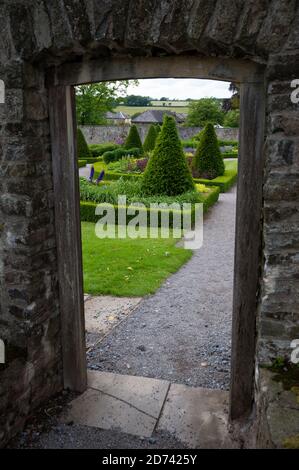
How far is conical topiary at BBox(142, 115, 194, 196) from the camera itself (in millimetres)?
11766

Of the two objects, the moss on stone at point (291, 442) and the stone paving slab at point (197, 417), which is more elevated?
the moss on stone at point (291, 442)

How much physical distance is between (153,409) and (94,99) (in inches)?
1345

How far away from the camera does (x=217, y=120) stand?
40.0 metres

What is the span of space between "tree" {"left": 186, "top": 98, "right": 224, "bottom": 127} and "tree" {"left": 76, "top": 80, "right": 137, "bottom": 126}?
23.8 ft

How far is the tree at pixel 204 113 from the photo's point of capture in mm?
38625

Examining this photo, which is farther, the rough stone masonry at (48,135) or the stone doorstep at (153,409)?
the stone doorstep at (153,409)

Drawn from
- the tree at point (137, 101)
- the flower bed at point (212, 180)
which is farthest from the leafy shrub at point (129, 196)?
the tree at point (137, 101)

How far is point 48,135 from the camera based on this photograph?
3.34 m

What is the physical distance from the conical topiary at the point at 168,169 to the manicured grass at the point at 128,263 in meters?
3.01

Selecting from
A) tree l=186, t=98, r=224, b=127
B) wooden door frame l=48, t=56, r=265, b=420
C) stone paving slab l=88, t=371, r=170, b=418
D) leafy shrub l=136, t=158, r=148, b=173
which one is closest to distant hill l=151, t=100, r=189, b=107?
tree l=186, t=98, r=224, b=127

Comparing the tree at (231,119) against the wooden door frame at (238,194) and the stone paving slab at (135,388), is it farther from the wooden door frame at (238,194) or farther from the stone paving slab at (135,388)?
the wooden door frame at (238,194)

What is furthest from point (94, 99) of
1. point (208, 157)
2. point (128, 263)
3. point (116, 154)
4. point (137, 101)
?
point (137, 101)

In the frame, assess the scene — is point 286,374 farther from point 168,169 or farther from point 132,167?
point 132,167

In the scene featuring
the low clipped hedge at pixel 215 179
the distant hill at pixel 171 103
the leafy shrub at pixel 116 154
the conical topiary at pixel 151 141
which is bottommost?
the low clipped hedge at pixel 215 179
